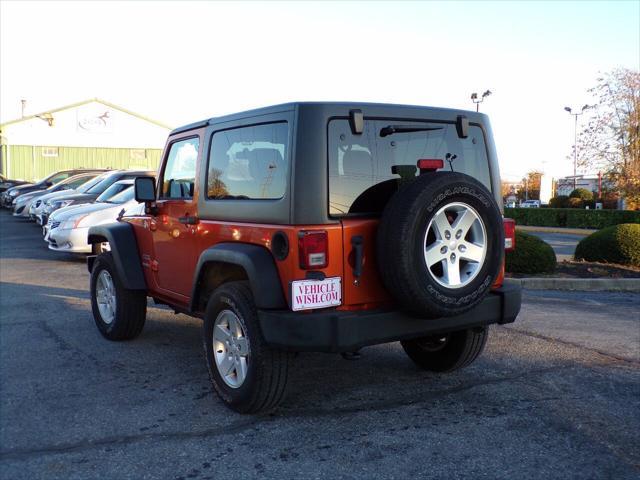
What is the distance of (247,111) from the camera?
4402mm

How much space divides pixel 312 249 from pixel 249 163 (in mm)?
994

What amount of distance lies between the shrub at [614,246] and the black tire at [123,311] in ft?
29.2

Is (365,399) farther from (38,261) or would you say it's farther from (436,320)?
(38,261)

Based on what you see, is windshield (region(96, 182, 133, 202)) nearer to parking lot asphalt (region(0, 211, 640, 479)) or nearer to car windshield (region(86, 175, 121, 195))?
car windshield (region(86, 175, 121, 195))

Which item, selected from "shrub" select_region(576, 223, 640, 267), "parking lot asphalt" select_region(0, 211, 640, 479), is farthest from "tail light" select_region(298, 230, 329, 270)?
"shrub" select_region(576, 223, 640, 267)

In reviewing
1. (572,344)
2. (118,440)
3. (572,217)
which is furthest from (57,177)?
(118,440)

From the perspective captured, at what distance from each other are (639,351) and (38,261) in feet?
35.6

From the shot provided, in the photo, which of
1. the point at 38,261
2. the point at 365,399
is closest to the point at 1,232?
the point at 38,261

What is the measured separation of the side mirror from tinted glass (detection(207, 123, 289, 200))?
978mm

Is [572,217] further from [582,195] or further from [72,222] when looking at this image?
[72,222]

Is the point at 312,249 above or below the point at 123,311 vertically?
above

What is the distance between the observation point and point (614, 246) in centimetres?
1151

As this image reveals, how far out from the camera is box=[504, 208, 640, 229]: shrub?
82.2 ft

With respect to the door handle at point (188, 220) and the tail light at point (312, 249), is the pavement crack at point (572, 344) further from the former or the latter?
the door handle at point (188, 220)
